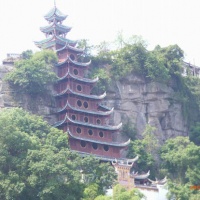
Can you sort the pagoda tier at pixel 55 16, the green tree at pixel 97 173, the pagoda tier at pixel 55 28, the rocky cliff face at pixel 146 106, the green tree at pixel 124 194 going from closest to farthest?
1. the green tree at pixel 124 194
2. the green tree at pixel 97 173
3. the rocky cliff face at pixel 146 106
4. the pagoda tier at pixel 55 28
5. the pagoda tier at pixel 55 16

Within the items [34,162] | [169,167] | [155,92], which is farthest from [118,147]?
[34,162]

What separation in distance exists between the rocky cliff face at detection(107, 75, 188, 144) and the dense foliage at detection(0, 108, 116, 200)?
14.1m

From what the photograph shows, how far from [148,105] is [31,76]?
42.2 feet

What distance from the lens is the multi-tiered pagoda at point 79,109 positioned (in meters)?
53.3

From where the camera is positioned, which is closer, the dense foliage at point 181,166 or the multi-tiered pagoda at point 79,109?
the dense foliage at point 181,166

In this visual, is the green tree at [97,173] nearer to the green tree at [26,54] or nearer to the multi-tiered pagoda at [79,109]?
the multi-tiered pagoda at [79,109]

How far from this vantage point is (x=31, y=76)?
53.9 metres

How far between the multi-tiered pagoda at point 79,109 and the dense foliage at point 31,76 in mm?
1670

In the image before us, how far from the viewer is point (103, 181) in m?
46.1

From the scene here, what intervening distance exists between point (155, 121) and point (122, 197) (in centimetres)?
1865

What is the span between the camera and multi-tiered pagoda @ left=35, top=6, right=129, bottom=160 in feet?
175

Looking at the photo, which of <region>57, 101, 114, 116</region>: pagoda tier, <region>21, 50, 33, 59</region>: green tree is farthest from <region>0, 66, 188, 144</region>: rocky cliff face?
<region>21, 50, 33, 59</region>: green tree

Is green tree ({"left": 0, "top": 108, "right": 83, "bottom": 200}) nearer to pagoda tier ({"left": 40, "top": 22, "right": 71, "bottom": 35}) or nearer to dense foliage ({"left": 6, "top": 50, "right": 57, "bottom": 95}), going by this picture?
dense foliage ({"left": 6, "top": 50, "right": 57, "bottom": 95})

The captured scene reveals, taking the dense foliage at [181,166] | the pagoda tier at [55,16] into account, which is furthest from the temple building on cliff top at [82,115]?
the dense foliage at [181,166]
